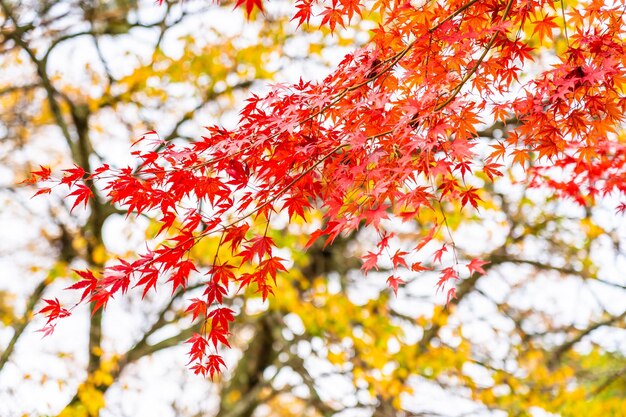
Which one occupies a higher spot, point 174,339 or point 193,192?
point 174,339

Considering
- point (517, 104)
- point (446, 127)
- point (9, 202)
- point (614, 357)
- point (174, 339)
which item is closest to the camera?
point (446, 127)

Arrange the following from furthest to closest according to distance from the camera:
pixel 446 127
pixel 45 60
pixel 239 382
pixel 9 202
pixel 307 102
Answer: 1. pixel 9 202
2. pixel 239 382
3. pixel 45 60
4. pixel 307 102
5. pixel 446 127

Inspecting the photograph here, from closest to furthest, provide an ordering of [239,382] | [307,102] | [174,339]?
[307,102]
[174,339]
[239,382]

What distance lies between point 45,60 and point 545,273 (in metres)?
5.26

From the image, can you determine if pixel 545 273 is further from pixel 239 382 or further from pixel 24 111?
pixel 24 111

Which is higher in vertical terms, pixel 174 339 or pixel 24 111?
pixel 24 111

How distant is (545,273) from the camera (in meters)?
Answer: 6.64

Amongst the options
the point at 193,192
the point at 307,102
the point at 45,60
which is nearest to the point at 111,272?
the point at 193,192

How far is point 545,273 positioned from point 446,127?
5.30m

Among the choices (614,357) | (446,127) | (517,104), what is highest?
(614,357)

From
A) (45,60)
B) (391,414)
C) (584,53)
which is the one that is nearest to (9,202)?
(45,60)

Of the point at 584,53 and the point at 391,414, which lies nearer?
the point at 584,53

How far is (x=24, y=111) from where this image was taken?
6449 millimetres

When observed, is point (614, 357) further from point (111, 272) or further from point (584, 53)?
point (111, 272)
